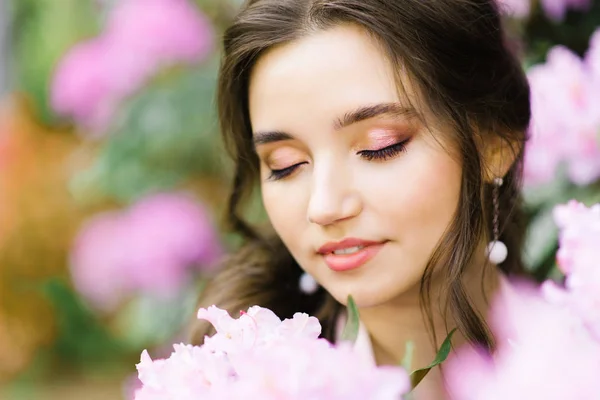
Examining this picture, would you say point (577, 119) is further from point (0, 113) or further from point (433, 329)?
point (0, 113)

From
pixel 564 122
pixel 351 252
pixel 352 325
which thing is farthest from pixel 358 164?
pixel 564 122

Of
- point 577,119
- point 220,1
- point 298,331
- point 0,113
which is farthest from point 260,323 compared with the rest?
point 0,113

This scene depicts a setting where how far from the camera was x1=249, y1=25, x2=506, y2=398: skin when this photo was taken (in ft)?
3.59

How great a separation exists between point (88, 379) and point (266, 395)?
3.00 meters

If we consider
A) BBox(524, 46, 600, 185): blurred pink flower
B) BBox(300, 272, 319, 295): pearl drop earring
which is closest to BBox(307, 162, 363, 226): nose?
BBox(300, 272, 319, 295): pearl drop earring

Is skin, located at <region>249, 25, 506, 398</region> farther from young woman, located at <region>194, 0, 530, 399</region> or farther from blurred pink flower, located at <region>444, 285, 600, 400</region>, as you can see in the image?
blurred pink flower, located at <region>444, 285, 600, 400</region>

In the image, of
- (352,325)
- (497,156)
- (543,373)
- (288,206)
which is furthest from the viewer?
(497,156)

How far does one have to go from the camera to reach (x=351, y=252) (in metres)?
1.13

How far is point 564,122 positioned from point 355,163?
66 centimetres

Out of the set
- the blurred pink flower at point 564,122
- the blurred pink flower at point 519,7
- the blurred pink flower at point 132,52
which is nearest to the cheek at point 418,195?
the blurred pink flower at point 564,122

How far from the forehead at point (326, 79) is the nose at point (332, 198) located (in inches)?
3.0

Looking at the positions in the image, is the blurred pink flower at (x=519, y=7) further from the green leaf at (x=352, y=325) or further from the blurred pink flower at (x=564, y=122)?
the green leaf at (x=352, y=325)

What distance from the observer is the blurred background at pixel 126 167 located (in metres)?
1.68

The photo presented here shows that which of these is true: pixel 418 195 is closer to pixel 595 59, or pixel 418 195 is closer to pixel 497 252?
pixel 497 252
